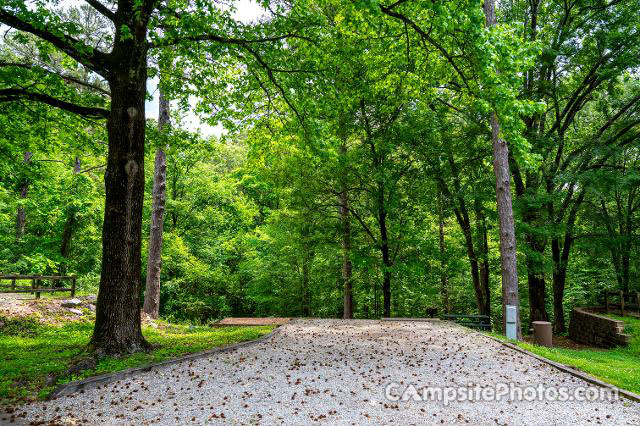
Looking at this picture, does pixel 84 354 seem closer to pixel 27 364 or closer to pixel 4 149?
pixel 27 364

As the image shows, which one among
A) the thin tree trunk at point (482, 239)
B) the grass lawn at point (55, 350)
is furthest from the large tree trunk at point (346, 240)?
the grass lawn at point (55, 350)

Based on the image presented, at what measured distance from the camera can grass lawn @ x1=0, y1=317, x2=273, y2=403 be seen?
533 centimetres

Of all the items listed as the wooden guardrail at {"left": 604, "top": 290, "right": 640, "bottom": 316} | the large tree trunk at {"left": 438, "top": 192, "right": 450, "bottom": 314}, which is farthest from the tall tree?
the wooden guardrail at {"left": 604, "top": 290, "right": 640, "bottom": 316}

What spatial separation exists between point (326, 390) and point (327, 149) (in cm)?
600

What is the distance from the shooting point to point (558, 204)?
1556 cm

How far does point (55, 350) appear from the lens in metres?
7.35

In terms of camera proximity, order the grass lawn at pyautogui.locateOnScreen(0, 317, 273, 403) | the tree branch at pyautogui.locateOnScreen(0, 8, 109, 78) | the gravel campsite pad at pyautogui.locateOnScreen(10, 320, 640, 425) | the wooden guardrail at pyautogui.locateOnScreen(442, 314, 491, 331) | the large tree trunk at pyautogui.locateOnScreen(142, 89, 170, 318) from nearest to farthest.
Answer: the gravel campsite pad at pyautogui.locateOnScreen(10, 320, 640, 425) < the grass lawn at pyautogui.locateOnScreen(0, 317, 273, 403) < the tree branch at pyautogui.locateOnScreen(0, 8, 109, 78) < the wooden guardrail at pyautogui.locateOnScreen(442, 314, 491, 331) < the large tree trunk at pyautogui.locateOnScreen(142, 89, 170, 318)

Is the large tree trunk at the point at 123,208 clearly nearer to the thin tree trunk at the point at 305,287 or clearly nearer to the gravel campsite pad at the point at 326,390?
the gravel campsite pad at the point at 326,390

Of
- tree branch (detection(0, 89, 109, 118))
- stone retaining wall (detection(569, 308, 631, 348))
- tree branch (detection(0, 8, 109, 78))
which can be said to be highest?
tree branch (detection(0, 8, 109, 78))

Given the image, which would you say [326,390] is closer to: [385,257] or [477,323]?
[477,323]

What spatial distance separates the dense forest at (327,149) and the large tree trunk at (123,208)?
37 mm

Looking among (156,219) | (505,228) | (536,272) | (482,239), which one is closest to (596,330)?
(536,272)

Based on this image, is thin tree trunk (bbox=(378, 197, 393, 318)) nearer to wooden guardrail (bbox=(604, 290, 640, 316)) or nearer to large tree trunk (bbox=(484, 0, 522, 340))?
large tree trunk (bbox=(484, 0, 522, 340))

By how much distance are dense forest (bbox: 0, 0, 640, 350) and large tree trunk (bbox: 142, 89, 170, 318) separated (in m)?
0.07
